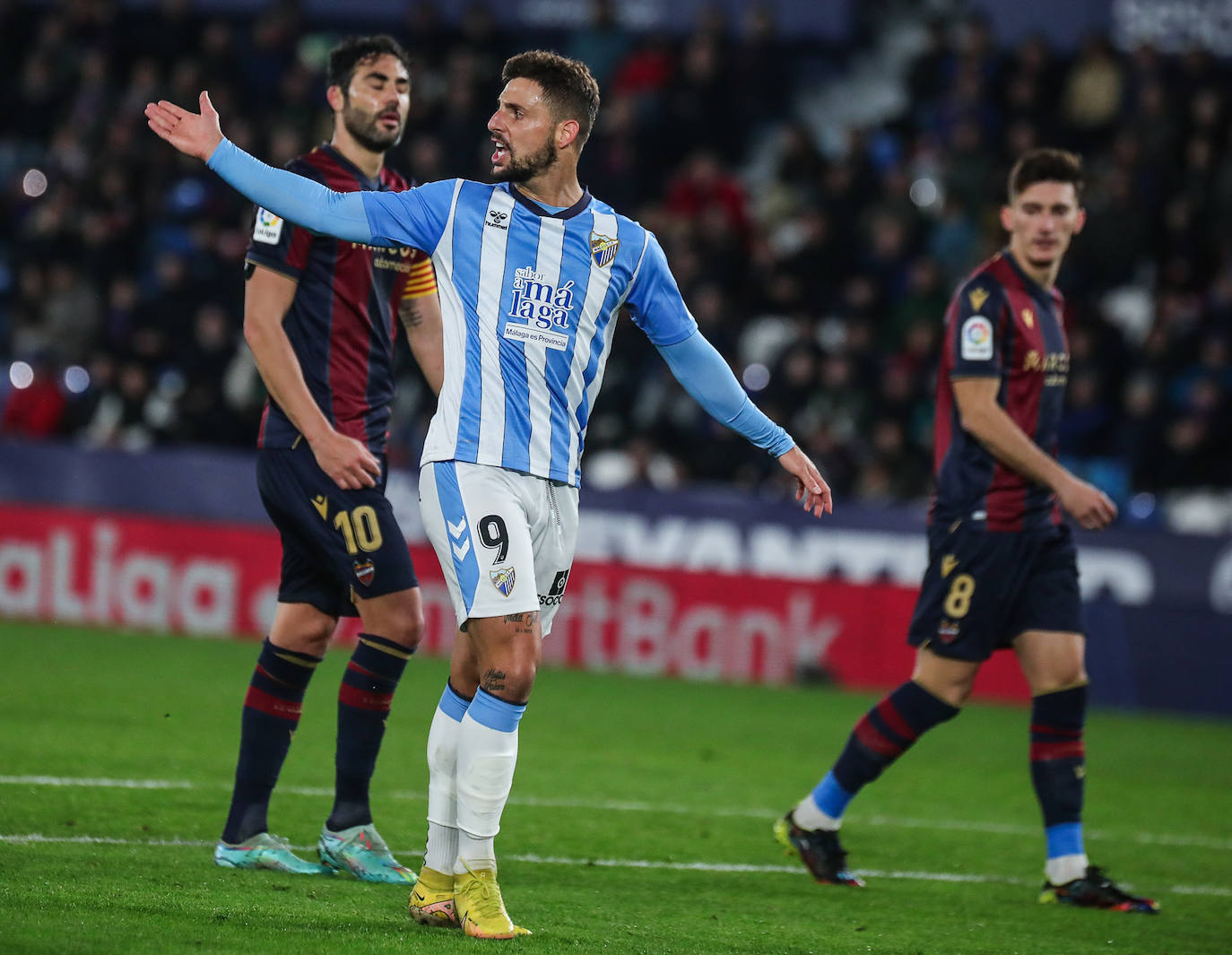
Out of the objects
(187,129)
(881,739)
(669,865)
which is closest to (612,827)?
(669,865)

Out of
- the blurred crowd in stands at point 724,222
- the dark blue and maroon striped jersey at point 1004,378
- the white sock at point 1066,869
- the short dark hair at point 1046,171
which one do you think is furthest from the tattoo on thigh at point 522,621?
the blurred crowd in stands at point 724,222

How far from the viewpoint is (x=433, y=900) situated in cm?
503

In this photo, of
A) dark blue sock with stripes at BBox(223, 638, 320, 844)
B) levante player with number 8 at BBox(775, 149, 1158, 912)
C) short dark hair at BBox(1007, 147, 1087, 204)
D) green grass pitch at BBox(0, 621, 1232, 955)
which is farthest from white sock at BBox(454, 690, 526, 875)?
short dark hair at BBox(1007, 147, 1087, 204)

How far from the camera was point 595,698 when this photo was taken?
11602 millimetres

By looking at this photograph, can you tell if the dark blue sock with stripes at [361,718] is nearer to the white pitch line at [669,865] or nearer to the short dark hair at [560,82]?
the white pitch line at [669,865]

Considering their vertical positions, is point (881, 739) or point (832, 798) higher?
point (881, 739)

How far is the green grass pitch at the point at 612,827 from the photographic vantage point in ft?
16.3

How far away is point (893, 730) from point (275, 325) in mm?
2757

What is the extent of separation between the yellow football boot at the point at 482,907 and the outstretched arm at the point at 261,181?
1873 mm

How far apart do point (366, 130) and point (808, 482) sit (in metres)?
2.00

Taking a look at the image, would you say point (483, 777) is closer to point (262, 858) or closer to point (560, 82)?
point (262, 858)

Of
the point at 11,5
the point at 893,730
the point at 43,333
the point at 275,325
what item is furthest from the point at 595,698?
the point at 11,5

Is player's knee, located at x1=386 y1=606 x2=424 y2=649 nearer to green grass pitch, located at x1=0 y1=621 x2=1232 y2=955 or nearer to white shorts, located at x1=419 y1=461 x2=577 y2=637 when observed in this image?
white shorts, located at x1=419 y1=461 x2=577 y2=637

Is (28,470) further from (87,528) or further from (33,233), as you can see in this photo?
(33,233)
